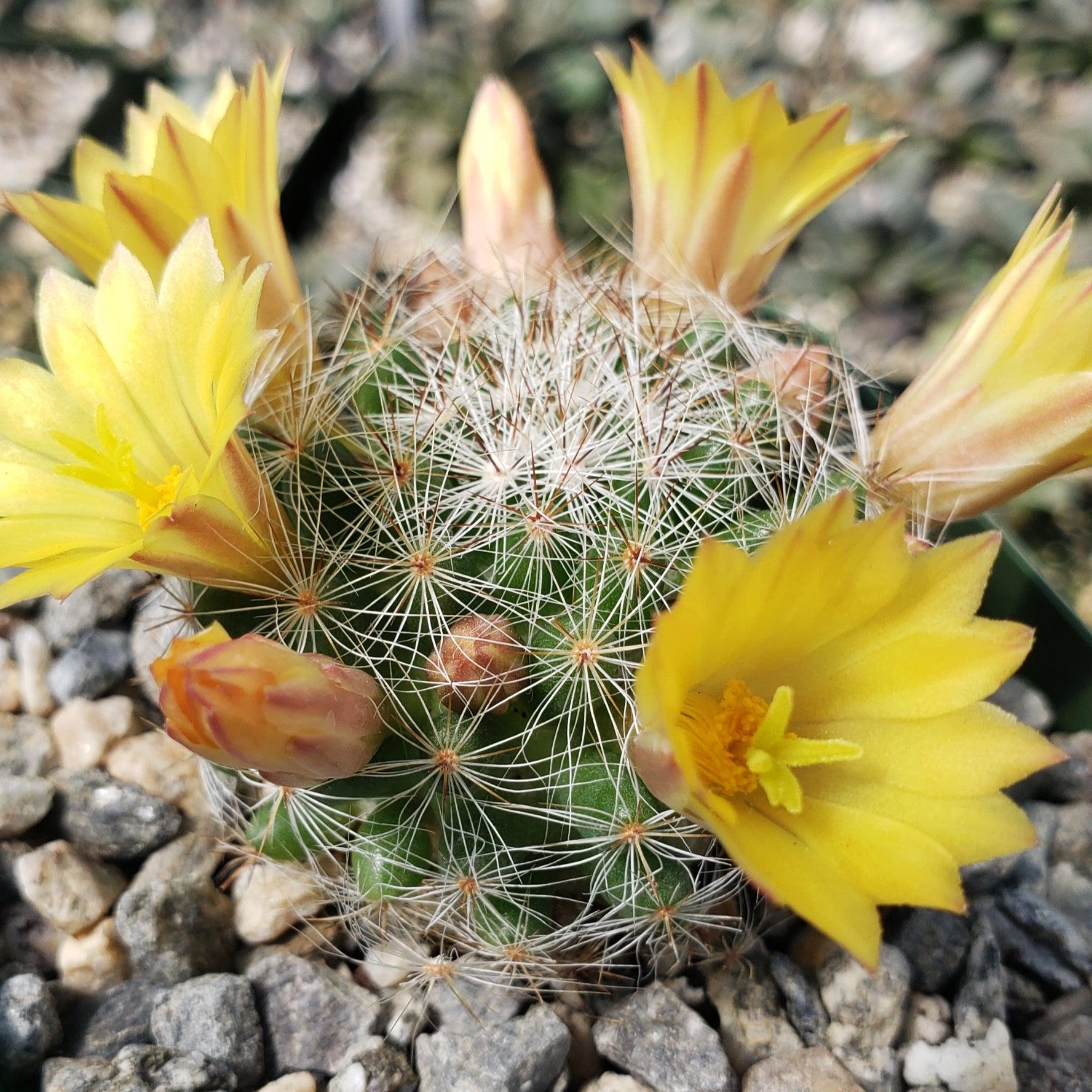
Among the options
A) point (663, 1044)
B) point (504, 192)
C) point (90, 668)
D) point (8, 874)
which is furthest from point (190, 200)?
point (663, 1044)

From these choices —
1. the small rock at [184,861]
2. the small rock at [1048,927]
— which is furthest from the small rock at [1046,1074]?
the small rock at [184,861]

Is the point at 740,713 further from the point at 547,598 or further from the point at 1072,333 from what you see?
the point at 1072,333

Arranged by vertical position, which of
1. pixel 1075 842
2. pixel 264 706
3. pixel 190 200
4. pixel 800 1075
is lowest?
pixel 1075 842

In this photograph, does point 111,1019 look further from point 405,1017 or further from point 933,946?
point 933,946

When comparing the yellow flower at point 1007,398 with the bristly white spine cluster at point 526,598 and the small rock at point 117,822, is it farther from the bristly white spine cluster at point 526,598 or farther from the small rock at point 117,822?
the small rock at point 117,822

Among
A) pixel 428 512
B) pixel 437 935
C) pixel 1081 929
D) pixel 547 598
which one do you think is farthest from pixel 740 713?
pixel 1081 929

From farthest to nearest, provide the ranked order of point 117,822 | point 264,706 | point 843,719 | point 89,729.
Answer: point 89,729
point 117,822
point 843,719
point 264,706

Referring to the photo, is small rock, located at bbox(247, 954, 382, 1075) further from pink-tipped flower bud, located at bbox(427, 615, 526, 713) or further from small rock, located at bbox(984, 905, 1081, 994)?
small rock, located at bbox(984, 905, 1081, 994)
